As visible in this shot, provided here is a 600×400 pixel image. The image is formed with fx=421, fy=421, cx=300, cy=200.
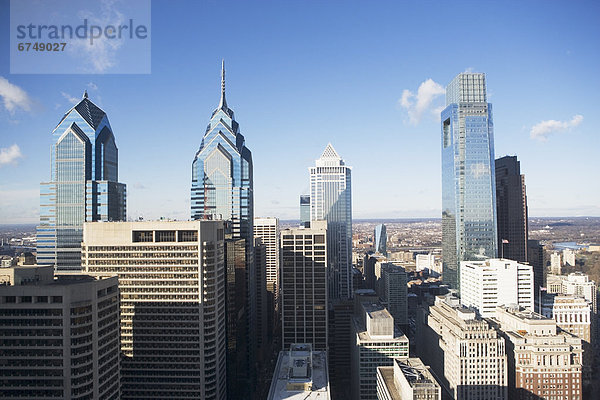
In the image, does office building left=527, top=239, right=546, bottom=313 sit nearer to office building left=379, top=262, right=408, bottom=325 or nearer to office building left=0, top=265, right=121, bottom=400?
office building left=379, top=262, right=408, bottom=325

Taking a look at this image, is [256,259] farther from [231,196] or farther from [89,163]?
[89,163]

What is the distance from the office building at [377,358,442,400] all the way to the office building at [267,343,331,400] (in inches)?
361

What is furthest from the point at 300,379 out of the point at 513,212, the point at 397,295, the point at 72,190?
the point at 513,212

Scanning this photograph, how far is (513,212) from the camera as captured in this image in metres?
131

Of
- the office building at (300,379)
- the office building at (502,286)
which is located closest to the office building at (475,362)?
the office building at (502,286)

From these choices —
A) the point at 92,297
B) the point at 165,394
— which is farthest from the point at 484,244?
the point at 92,297

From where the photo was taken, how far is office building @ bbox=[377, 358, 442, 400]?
55250 mm

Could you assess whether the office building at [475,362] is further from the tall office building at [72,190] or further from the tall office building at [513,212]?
the tall office building at [72,190]

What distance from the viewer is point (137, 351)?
65688 mm

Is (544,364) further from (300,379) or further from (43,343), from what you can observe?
(43,343)

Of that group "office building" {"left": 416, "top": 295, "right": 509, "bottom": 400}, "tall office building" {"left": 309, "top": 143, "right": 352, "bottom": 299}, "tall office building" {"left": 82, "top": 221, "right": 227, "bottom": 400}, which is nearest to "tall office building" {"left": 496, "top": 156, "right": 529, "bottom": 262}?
"tall office building" {"left": 309, "top": 143, "right": 352, "bottom": 299}

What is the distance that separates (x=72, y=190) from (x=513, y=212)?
124 metres

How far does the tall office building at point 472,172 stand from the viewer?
116125mm

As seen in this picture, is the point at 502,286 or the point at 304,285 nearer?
the point at 502,286
